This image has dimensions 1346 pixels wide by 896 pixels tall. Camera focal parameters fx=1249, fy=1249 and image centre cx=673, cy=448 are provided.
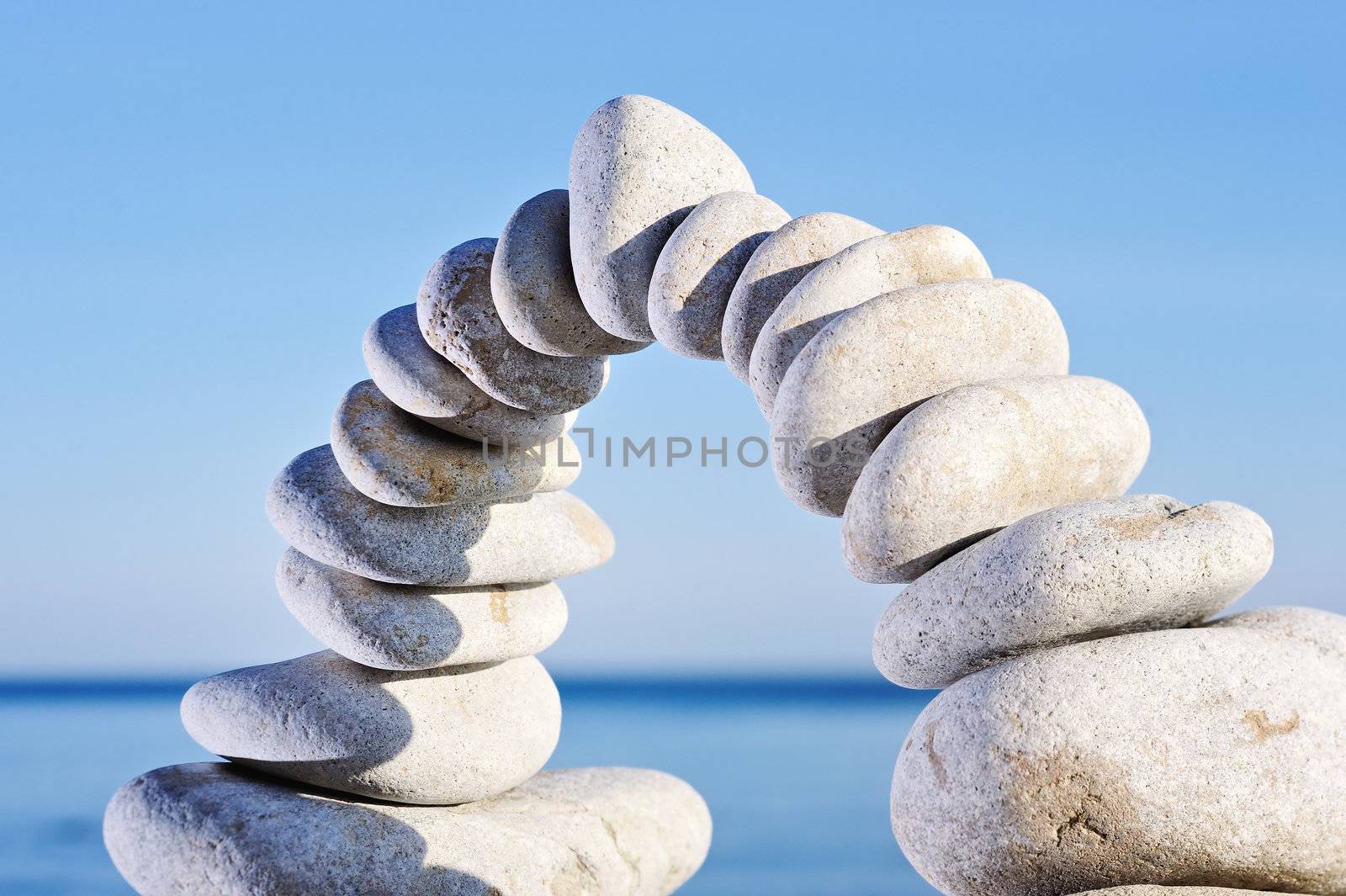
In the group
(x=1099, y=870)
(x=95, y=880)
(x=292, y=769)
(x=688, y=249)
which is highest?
(x=688, y=249)

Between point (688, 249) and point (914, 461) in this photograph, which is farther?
point (688, 249)

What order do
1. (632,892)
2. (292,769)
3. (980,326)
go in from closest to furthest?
(980,326) < (292,769) < (632,892)

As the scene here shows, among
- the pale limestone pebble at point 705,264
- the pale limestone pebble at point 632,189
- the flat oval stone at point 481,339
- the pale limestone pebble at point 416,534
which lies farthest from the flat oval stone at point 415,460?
the pale limestone pebble at point 705,264

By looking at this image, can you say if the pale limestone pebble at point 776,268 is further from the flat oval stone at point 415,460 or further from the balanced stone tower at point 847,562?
the flat oval stone at point 415,460

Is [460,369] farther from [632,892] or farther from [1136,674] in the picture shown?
[1136,674]

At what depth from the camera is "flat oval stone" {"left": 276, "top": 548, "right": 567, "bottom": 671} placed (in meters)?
4.61

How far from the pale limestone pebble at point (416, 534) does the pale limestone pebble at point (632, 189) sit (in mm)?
1413

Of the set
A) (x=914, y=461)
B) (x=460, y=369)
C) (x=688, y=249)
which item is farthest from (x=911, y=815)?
(x=460, y=369)

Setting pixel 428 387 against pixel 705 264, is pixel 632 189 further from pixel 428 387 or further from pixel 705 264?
pixel 428 387

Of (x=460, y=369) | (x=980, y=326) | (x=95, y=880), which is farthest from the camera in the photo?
(x=95, y=880)

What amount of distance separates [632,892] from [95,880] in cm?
302

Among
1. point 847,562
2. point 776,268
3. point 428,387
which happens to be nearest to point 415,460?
point 428,387

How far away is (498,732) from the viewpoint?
16.0ft

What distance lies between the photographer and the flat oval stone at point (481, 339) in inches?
165
